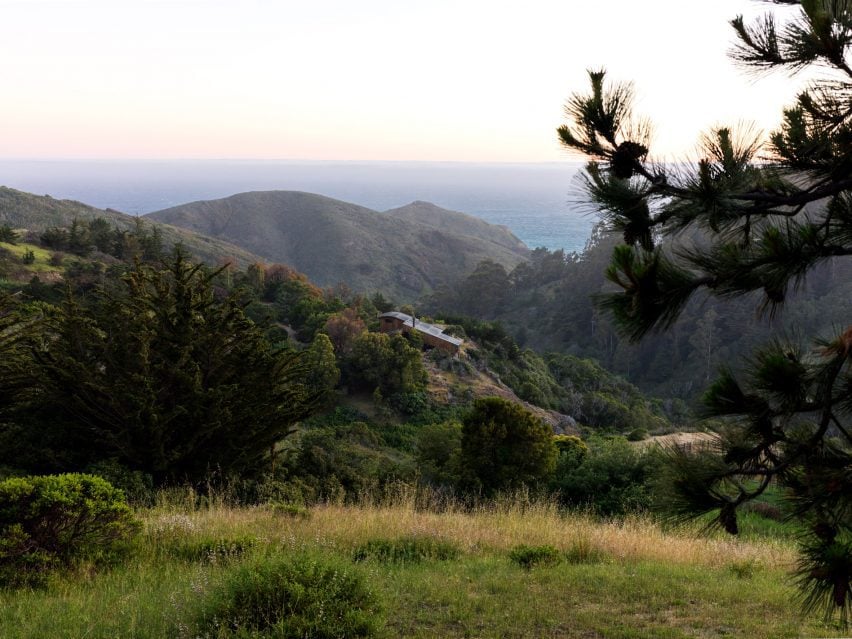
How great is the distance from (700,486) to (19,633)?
3886 mm

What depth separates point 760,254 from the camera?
2.90m

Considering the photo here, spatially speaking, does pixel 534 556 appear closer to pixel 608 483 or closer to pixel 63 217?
pixel 608 483

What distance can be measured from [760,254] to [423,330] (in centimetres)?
3410

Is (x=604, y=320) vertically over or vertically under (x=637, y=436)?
over

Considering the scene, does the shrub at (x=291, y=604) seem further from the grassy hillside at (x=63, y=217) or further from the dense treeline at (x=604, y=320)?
the grassy hillside at (x=63, y=217)

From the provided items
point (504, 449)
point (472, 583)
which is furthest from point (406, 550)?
point (504, 449)

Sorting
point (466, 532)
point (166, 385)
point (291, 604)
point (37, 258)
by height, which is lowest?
point (466, 532)

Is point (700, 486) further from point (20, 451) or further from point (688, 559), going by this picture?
point (20, 451)

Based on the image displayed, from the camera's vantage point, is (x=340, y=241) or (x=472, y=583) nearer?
(x=472, y=583)

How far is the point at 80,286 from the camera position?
92.9ft

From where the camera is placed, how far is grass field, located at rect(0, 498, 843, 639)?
413 centimetres

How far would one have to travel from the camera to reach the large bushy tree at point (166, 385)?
842 centimetres

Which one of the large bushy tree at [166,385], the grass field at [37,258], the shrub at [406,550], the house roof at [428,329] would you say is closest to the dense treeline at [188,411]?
the large bushy tree at [166,385]

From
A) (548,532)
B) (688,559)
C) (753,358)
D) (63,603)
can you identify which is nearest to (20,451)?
(63,603)
